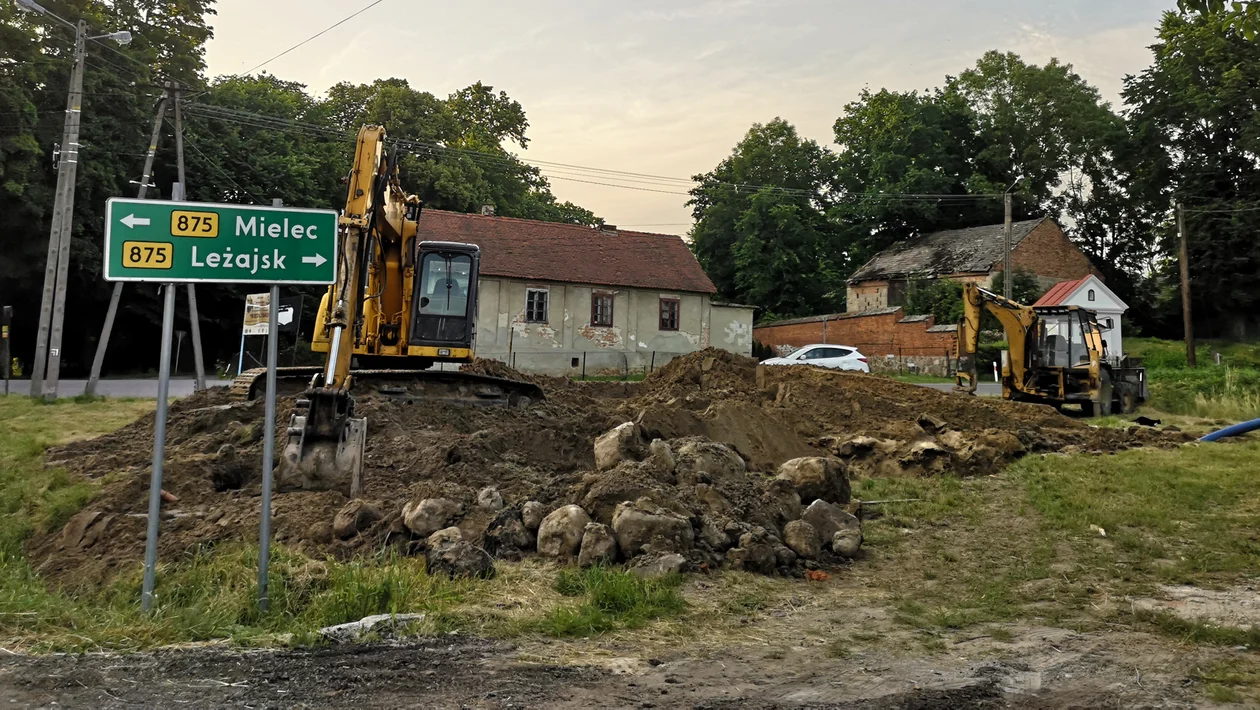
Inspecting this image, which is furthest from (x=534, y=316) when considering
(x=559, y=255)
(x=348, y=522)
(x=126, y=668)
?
(x=126, y=668)

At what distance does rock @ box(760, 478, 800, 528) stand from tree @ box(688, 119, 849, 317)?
43536 mm

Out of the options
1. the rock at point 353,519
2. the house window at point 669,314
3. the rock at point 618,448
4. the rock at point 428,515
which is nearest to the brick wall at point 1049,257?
the house window at point 669,314

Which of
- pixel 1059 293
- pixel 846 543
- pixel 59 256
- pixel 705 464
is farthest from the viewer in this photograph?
pixel 1059 293

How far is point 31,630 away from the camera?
5758 mm

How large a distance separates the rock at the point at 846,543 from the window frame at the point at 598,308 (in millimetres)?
29832

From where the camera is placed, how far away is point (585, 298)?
37.9m

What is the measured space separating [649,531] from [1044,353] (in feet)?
57.5

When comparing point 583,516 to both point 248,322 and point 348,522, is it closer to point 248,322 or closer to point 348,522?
point 348,522

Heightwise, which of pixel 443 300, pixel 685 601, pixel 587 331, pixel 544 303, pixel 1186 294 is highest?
pixel 1186 294

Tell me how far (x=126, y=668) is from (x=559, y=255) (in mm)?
33581

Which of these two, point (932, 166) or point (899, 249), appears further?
point (932, 166)

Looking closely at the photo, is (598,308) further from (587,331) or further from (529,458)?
(529,458)

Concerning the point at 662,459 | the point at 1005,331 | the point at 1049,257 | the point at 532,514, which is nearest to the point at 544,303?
the point at 1005,331

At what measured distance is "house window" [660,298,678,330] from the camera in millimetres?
39875
